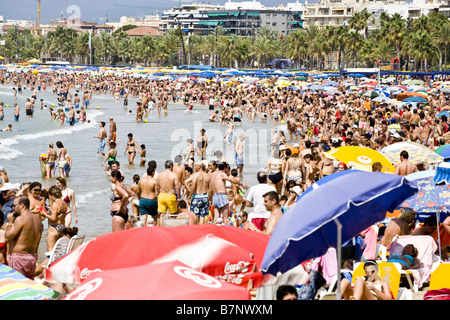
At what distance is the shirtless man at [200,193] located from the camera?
9828 mm

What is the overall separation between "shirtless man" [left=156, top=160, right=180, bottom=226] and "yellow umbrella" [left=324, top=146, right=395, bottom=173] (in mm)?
2689

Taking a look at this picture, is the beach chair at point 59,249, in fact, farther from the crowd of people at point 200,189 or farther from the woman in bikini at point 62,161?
the woman in bikini at point 62,161

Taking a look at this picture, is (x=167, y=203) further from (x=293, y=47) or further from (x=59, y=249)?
(x=293, y=47)

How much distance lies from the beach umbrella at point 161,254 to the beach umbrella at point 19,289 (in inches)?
26.2

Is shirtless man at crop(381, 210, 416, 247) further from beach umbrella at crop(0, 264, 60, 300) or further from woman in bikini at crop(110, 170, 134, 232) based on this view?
beach umbrella at crop(0, 264, 60, 300)

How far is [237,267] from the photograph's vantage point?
552cm

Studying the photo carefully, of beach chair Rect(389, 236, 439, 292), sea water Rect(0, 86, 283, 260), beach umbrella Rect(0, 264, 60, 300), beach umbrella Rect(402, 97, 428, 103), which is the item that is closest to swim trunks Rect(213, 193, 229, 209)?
sea water Rect(0, 86, 283, 260)

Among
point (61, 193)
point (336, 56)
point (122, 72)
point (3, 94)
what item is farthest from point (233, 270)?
point (336, 56)

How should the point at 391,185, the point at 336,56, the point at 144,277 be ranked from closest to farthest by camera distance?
the point at 144,277
the point at 391,185
the point at 336,56

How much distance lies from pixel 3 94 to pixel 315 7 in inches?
2734

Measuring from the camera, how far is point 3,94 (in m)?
59.9

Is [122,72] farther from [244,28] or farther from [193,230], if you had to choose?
[244,28]

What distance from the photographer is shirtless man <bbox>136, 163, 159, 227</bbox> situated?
9.51 metres

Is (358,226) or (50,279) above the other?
(358,226)
